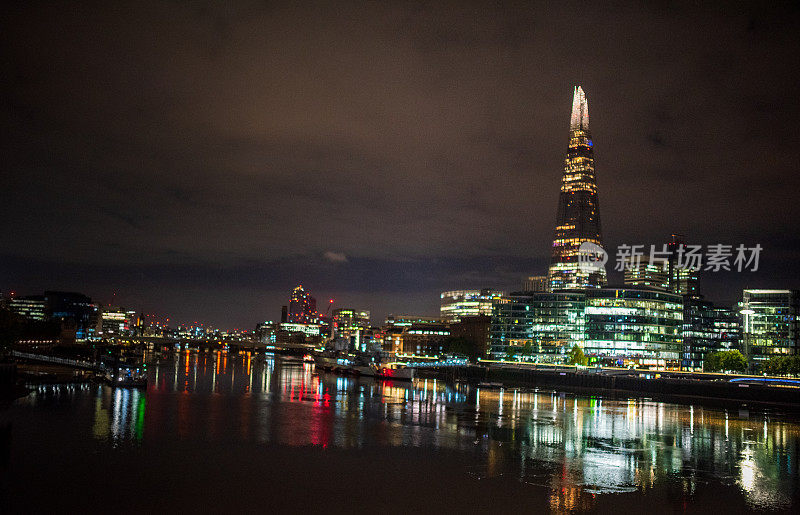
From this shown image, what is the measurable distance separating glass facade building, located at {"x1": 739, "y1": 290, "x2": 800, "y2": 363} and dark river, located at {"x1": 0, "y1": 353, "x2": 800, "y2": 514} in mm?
107673

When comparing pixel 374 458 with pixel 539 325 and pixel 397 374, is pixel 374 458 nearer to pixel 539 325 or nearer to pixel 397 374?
pixel 397 374

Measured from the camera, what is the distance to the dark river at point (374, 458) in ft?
109

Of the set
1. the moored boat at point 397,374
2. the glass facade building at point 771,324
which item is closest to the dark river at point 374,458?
the moored boat at point 397,374

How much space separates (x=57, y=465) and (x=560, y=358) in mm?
159307

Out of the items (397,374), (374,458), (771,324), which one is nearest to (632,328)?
(771,324)

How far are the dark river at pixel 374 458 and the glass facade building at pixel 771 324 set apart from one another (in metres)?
108

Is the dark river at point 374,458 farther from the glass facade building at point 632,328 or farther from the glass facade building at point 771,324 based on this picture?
the glass facade building at point 771,324

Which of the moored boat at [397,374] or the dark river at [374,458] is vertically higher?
the dark river at [374,458]

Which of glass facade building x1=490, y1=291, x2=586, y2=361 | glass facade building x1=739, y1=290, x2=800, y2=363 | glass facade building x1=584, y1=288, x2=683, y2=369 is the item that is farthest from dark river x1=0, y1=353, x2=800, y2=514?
glass facade building x1=490, y1=291, x2=586, y2=361

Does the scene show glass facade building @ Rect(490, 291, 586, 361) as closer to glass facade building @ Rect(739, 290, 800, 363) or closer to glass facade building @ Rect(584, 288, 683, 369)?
glass facade building @ Rect(584, 288, 683, 369)

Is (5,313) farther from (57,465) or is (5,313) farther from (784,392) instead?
(784,392)

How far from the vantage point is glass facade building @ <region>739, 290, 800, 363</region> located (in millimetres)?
166750

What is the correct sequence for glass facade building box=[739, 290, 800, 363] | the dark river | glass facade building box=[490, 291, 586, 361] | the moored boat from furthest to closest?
1. glass facade building box=[490, 291, 586, 361]
2. glass facade building box=[739, 290, 800, 363]
3. the moored boat
4. the dark river

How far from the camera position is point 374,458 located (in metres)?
43.3
